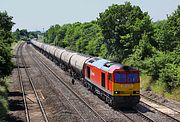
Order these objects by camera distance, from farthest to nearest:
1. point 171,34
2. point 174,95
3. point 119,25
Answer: point 119,25
point 171,34
point 174,95

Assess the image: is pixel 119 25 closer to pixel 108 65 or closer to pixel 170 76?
pixel 170 76

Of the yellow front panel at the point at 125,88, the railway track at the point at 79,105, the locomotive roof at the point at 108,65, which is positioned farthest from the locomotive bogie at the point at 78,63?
the yellow front panel at the point at 125,88

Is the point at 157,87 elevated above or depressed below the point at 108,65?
below

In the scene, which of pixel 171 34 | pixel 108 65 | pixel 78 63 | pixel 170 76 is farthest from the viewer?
pixel 78 63

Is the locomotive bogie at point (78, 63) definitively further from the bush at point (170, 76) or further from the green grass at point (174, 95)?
the green grass at point (174, 95)

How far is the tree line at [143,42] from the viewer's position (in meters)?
36.6

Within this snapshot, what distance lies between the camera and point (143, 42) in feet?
146

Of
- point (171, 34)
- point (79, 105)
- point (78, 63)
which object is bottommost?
point (79, 105)

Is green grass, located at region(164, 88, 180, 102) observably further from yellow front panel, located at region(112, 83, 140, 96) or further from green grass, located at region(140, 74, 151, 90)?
yellow front panel, located at region(112, 83, 140, 96)

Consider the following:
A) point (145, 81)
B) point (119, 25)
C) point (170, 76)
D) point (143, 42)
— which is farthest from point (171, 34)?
point (119, 25)

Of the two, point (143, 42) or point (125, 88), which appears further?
point (143, 42)

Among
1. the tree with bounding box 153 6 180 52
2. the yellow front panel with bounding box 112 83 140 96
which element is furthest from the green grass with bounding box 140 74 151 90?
the yellow front panel with bounding box 112 83 140 96

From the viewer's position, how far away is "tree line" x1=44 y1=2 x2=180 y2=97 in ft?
120

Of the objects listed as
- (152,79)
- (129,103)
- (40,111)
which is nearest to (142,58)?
(152,79)
